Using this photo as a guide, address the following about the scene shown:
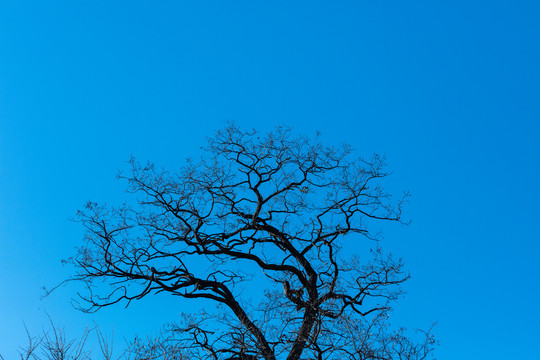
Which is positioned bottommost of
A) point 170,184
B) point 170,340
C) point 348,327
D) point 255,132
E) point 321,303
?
point 170,340

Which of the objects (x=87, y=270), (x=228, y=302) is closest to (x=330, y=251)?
(x=228, y=302)

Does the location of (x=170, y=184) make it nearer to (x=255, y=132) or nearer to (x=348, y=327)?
(x=255, y=132)

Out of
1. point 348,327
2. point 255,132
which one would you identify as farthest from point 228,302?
point 255,132

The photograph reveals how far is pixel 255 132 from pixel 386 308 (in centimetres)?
454

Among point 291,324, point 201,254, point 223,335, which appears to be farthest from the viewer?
A: point 201,254

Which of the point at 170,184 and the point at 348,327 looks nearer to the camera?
the point at 348,327

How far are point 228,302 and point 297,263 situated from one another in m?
1.83

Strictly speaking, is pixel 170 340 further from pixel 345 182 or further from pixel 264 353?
pixel 345 182

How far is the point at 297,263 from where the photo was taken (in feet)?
41.6

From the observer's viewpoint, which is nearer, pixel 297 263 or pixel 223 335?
pixel 223 335

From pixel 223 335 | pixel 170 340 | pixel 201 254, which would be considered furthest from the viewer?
pixel 201 254

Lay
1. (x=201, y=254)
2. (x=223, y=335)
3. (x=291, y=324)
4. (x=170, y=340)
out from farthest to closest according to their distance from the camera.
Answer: (x=201, y=254) → (x=291, y=324) → (x=223, y=335) → (x=170, y=340)

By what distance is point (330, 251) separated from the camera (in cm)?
1252

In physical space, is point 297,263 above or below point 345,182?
below
